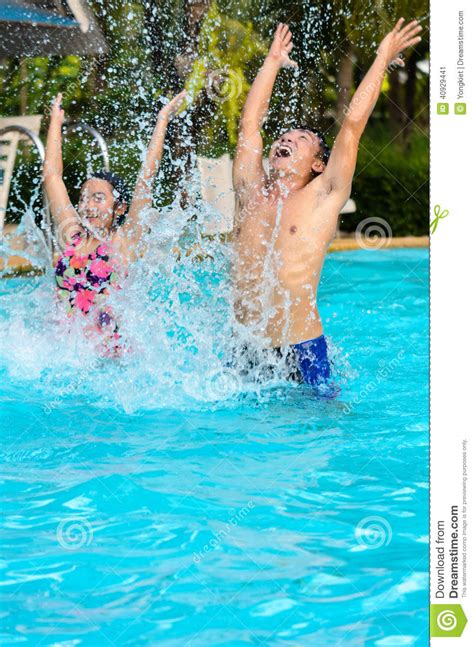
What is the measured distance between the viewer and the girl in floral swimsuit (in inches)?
206

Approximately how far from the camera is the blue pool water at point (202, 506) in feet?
9.39

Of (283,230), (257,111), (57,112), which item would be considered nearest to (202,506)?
(283,230)

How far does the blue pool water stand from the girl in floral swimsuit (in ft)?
0.98

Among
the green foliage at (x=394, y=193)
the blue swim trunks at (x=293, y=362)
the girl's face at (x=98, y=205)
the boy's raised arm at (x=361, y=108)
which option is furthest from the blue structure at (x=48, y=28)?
the blue swim trunks at (x=293, y=362)

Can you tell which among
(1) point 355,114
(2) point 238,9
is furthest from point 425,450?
(2) point 238,9

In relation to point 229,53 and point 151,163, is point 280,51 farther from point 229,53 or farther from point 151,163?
point 229,53

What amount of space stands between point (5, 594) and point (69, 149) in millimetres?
10086

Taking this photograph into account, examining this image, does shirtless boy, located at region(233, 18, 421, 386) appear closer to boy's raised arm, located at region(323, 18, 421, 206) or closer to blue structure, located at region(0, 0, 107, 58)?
boy's raised arm, located at region(323, 18, 421, 206)

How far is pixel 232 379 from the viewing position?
477 centimetres

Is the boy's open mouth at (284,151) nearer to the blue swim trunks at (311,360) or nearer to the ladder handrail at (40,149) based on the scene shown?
the blue swim trunks at (311,360)

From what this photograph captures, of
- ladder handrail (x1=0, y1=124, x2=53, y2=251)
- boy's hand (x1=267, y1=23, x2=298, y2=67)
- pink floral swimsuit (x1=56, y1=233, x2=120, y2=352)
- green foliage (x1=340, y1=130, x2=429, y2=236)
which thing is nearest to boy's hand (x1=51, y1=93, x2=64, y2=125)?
pink floral swimsuit (x1=56, y1=233, x2=120, y2=352)

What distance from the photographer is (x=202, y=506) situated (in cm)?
361

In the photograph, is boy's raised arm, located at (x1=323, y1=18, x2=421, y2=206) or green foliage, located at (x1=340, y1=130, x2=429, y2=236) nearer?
boy's raised arm, located at (x1=323, y1=18, x2=421, y2=206)
